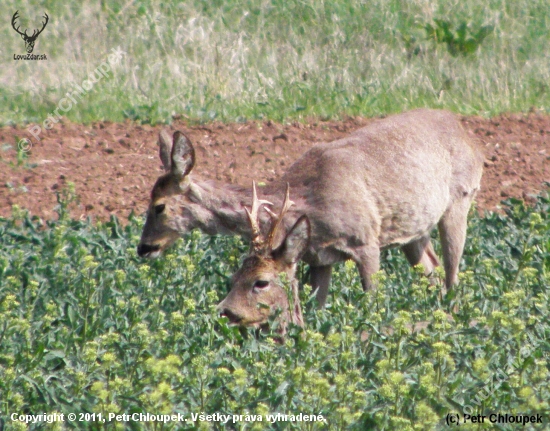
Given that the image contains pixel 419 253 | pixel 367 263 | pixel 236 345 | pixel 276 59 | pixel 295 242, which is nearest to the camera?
pixel 236 345

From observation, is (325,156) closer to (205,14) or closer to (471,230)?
(471,230)

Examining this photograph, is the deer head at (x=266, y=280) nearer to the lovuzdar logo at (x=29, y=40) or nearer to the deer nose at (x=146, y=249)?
the deer nose at (x=146, y=249)

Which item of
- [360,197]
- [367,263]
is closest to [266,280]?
[367,263]

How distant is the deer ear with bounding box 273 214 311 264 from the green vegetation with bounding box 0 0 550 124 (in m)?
5.40

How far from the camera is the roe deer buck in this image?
7.28 metres

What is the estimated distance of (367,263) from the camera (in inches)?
286

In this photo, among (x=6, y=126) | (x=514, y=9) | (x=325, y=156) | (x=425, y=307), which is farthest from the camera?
(x=514, y=9)

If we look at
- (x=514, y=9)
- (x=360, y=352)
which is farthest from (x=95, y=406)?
Answer: (x=514, y=9)

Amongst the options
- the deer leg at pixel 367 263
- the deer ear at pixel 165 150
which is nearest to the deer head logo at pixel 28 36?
the deer ear at pixel 165 150

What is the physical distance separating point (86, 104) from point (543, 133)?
17.9 ft

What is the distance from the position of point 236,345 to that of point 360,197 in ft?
6.36

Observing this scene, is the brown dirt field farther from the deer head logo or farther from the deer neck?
the deer head logo

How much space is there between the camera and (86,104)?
12320mm

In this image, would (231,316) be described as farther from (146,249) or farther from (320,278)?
(146,249)
